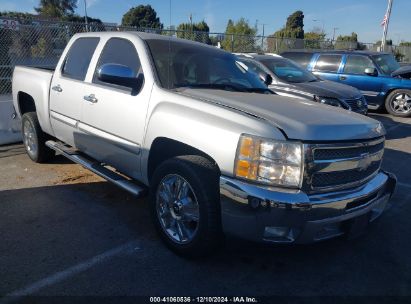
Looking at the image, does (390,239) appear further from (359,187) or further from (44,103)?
(44,103)

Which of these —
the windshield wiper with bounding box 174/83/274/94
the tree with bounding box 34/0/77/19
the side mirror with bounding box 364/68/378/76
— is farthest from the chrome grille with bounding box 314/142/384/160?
the tree with bounding box 34/0/77/19

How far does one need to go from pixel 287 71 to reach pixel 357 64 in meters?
3.59

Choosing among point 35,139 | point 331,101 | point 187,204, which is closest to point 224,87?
point 187,204

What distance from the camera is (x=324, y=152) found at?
281cm

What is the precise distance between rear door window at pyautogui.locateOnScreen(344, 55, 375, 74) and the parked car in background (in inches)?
115

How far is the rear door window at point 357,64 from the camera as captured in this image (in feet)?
35.7

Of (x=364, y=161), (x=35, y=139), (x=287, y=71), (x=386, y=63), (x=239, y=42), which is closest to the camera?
(x=364, y=161)

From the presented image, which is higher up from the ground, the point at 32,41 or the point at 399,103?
the point at 32,41

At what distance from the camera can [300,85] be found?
7809mm

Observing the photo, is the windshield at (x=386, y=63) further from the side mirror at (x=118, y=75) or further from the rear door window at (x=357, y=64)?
the side mirror at (x=118, y=75)

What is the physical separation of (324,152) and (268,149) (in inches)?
17.3

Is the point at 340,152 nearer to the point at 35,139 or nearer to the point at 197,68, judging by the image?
the point at 197,68

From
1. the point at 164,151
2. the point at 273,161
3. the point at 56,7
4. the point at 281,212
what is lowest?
the point at 281,212

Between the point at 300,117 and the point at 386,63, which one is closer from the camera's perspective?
the point at 300,117
